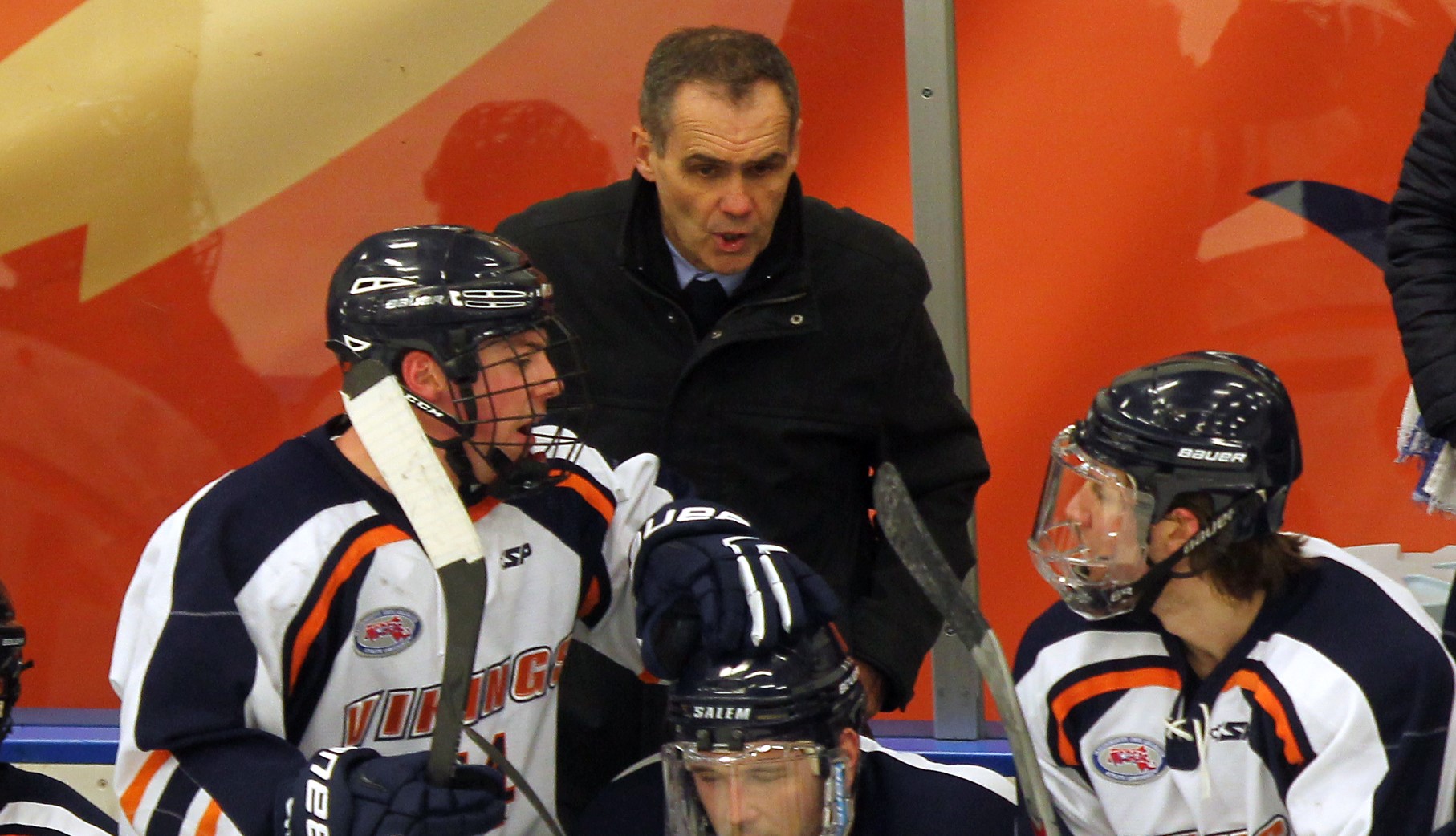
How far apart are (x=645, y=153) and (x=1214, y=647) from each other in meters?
0.96

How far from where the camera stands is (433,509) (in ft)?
5.37

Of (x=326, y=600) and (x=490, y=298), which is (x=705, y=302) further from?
(x=326, y=600)

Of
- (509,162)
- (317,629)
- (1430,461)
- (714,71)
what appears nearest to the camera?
(317,629)

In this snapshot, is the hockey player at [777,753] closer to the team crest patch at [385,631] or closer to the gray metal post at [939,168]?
the team crest patch at [385,631]

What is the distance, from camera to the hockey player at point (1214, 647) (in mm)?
1723

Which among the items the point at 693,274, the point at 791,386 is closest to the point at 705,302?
the point at 693,274

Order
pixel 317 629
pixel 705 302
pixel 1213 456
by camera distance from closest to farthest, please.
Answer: pixel 317 629, pixel 1213 456, pixel 705 302

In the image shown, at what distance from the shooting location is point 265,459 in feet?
5.88

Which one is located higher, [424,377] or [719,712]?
[424,377]

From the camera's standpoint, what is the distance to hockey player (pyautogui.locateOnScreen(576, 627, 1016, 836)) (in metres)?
1.76

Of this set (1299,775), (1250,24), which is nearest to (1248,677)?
(1299,775)

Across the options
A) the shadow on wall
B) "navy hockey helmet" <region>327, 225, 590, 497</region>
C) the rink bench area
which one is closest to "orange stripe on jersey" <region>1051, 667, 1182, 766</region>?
"navy hockey helmet" <region>327, 225, 590, 497</region>

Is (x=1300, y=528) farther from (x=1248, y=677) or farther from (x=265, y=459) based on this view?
(x=265, y=459)

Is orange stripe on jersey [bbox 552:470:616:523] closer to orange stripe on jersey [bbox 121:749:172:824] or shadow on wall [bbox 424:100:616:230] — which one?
orange stripe on jersey [bbox 121:749:172:824]
